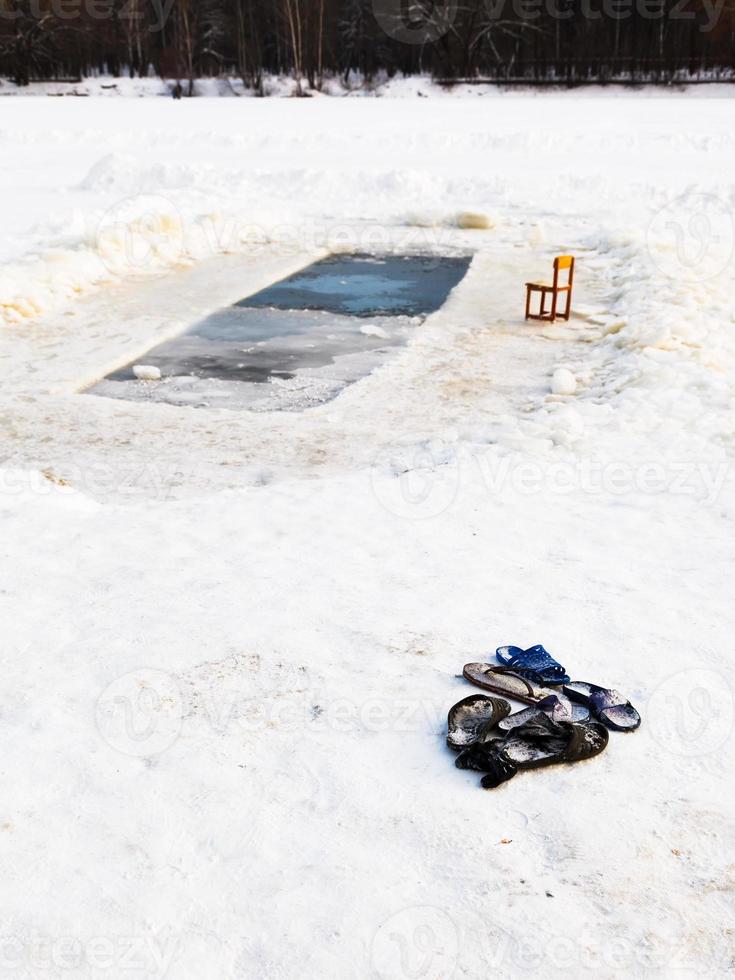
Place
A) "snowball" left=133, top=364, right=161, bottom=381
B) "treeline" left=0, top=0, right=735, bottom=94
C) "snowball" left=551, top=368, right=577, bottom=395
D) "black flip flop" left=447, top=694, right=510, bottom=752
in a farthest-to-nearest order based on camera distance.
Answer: "treeline" left=0, top=0, right=735, bottom=94, "snowball" left=133, top=364, right=161, bottom=381, "snowball" left=551, top=368, right=577, bottom=395, "black flip flop" left=447, top=694, right=510, bottom=752

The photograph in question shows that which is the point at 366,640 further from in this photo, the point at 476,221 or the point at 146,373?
the point at 476,221

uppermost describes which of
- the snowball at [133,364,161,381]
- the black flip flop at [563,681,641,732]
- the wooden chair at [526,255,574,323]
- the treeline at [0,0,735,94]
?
the treeline at [0,0,735,94]

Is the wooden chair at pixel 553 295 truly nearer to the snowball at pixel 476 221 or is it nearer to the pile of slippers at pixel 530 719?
the snowball at pixel 476 221

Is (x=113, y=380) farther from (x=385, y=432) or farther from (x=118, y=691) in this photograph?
(x=118, y=691)

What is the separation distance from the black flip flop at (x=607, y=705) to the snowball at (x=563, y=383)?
12.5ft

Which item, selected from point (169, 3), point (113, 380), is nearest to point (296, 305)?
point (113, 380)

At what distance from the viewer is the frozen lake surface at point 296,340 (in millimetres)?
7246

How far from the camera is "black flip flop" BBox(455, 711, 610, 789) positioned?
3.12 meters

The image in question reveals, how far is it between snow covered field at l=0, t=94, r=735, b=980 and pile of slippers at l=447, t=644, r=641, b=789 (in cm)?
6

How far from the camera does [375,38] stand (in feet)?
172

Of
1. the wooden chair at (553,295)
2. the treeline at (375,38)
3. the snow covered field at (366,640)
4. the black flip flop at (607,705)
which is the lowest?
the snow covered field at (366,640)

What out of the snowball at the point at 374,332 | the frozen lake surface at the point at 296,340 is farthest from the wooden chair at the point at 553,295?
the snowball at the point at 374,332

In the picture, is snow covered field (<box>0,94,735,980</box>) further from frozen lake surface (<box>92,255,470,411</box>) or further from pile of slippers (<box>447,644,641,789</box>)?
frozen lake surface (<box>92,255,470,411</box>)

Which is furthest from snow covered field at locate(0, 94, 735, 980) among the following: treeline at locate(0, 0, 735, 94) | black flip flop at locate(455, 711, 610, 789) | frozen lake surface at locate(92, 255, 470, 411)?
treeline at locate(0, 0, 735, 94)
